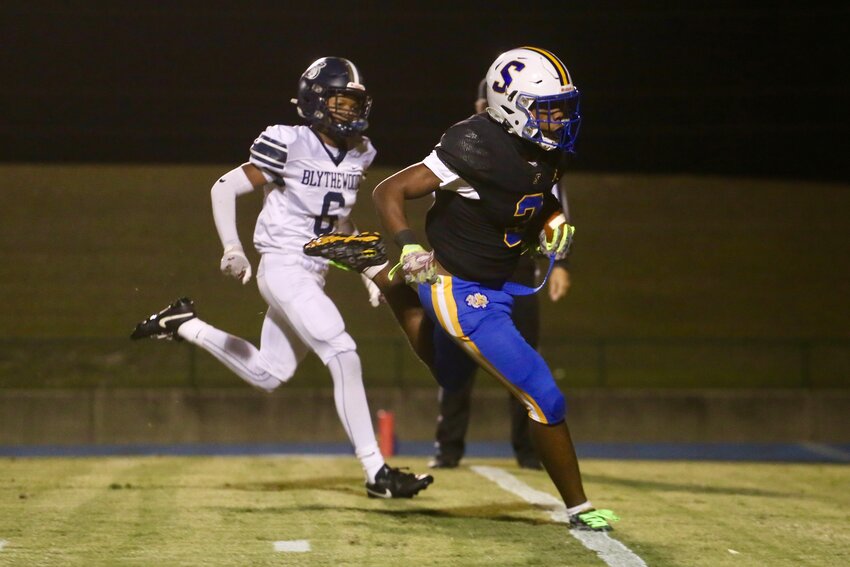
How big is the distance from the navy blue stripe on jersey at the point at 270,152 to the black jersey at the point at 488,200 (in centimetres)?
76

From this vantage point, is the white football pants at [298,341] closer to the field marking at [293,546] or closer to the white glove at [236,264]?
the white glove at [236,264]

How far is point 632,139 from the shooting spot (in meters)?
13.3

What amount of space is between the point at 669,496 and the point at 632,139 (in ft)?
25.3

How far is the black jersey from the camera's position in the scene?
4.83 meters

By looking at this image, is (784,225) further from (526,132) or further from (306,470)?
(526,132)

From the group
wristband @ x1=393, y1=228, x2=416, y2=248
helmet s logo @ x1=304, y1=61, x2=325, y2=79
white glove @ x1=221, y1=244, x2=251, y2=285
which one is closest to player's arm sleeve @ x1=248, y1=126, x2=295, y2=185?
helmet s logo @ x1=304, y1=61, x2=325, y2=79

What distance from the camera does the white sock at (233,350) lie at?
19.1 ft

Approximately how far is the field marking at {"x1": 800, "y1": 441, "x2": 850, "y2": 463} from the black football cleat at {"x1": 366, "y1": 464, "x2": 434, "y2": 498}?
5.77 m

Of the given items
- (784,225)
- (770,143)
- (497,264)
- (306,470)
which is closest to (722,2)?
(770,143)

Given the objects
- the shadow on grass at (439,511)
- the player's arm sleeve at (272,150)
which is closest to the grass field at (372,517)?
the shadow on grass at (439,511)

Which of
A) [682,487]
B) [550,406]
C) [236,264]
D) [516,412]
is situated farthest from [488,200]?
[516,412]

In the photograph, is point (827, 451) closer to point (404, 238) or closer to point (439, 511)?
point (439, 511)

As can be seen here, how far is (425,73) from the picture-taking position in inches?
509

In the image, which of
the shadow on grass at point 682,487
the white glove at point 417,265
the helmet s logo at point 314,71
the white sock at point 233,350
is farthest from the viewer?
the shadow on grass at point 682,487
